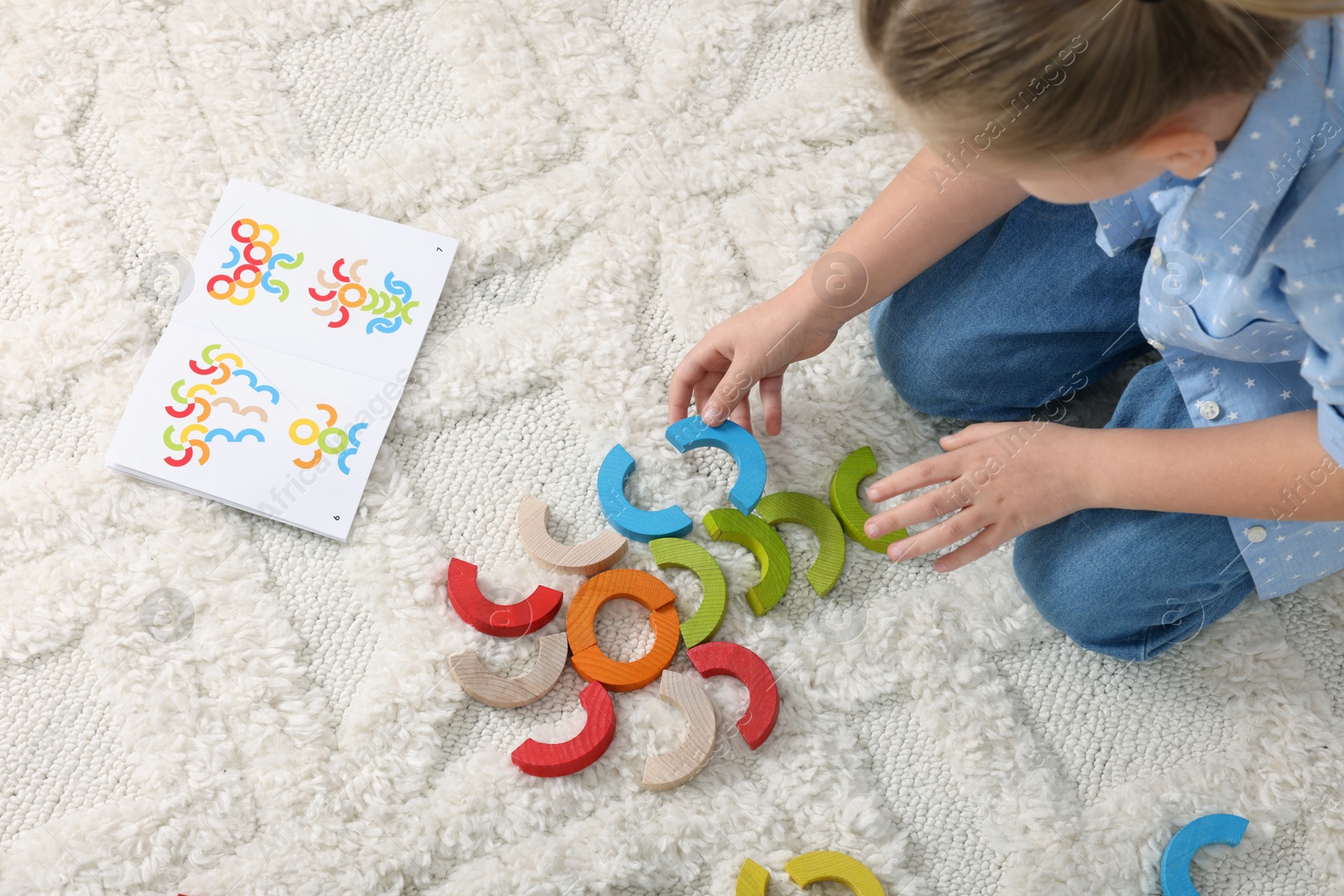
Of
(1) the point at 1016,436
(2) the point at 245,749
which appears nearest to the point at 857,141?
(1) the point at 1016,436

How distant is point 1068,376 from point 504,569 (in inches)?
20.7

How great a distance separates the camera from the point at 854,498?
879 millimetres

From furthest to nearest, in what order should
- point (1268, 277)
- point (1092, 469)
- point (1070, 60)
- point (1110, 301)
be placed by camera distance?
point (1110, 301) → point (1092, 469) → point (1268, 277) → point (1070, 60)

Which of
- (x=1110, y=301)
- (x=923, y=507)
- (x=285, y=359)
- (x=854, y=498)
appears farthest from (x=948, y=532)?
(x=285, y=359)

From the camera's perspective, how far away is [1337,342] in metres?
0.55

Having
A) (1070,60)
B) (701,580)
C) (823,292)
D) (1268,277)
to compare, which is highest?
(1070,60)

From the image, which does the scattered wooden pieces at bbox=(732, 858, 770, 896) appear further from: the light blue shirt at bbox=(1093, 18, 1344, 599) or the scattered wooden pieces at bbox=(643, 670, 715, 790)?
the light blue shirt at bbox=(1093, 18, 1344, 599)

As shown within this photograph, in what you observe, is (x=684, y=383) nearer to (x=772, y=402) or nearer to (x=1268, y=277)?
(x=772, y=402)

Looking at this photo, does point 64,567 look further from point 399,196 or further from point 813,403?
point 813,403

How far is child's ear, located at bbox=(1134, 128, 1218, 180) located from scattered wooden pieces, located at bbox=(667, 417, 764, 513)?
0.41 metres

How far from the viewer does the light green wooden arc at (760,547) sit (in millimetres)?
836

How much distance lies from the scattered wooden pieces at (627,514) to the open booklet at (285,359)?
21 centimetres

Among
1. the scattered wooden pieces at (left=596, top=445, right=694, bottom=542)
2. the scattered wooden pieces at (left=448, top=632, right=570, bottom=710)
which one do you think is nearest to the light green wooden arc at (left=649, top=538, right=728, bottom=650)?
the scattered wooden pieces at (left=596, top=445, right=694, bottom=542)

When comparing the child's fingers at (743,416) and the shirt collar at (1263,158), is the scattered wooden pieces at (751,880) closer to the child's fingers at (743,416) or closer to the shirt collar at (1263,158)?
the child's fingers at (743,416)
